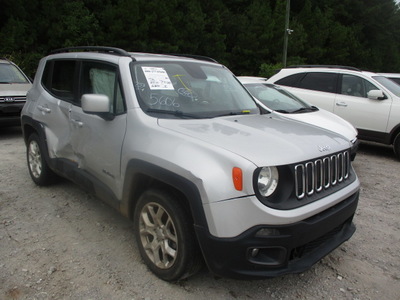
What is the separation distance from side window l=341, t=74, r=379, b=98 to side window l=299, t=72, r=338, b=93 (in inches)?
7.9

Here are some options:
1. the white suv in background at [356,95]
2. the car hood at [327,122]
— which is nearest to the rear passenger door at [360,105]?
the white suv in background at [356,95]

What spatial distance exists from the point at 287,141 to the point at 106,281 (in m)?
1.77

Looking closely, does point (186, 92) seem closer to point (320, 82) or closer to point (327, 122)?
point (327, 122)

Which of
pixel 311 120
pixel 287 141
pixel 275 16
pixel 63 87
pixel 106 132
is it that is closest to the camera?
pixel 287 141

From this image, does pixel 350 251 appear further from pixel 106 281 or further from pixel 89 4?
pixel 89 4

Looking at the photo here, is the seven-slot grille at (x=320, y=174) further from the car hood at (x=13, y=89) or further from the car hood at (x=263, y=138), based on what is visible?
the car hood at (x=13, y=89)

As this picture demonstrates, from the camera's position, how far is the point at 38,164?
4715 millimetres

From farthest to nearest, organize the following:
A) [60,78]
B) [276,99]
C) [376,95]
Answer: [376,95] → [276,99] → [60,78]

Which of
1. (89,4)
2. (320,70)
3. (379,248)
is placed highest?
(89,4)

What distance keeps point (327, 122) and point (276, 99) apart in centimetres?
113

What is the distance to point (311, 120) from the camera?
231 inches

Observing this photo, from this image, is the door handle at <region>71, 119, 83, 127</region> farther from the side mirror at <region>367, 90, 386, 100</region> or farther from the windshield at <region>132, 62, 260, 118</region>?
the side mirror at <region>367, 90, 386, 100</region>

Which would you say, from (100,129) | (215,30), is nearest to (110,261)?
(100,129)

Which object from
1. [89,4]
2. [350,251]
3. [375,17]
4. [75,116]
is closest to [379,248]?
[350,251]
